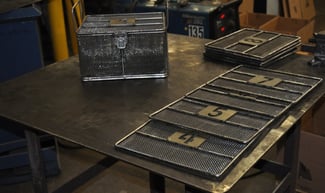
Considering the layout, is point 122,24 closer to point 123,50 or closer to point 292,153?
point 123,50

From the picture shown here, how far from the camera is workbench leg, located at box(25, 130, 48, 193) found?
4.80 ft

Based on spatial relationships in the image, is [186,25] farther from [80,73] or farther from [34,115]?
[34,115]

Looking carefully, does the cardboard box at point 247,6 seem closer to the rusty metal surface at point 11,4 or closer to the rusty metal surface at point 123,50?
the rusty metal surface at point 11,4

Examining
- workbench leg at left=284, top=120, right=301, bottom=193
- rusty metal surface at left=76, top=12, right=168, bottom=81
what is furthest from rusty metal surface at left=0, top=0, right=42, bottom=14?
workbench leg at left=284, top=120, right=301, bottom=193

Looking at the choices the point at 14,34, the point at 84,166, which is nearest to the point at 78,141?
the point at 14,34

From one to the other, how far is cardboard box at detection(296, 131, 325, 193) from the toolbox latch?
0.92 m

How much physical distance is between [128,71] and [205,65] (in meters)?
0.27

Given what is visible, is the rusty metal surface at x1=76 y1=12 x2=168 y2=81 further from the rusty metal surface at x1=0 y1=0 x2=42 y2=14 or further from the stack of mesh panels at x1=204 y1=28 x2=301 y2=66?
the rusty metal surface at x1=0 y1=0 x2=42 y2=14

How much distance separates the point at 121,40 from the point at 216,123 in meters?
0.44

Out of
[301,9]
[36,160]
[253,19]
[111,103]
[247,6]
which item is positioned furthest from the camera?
[301,9]

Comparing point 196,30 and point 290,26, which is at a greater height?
point 196,30

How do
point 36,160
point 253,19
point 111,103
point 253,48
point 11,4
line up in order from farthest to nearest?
point 253,19, point 11,4, point 253,48, point 36,160, point 111,103

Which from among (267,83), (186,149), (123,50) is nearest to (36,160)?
(123,50)

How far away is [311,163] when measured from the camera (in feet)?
6.50
